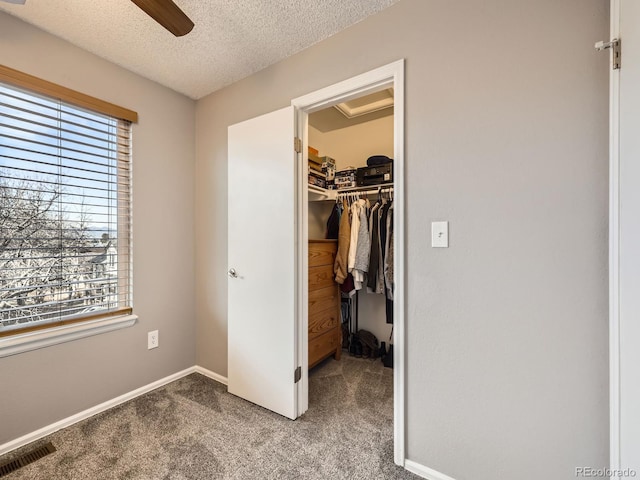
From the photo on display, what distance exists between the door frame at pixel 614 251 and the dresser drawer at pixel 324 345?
68.5 inches

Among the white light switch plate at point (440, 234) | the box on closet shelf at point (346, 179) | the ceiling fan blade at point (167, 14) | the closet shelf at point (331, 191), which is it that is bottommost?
the white light switch plate at point (440, 234)

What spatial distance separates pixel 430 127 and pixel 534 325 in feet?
3.23

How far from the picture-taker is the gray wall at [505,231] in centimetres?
101

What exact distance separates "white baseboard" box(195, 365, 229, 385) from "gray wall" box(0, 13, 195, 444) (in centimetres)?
10

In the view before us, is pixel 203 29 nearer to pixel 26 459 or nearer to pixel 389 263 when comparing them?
pixel 389 263

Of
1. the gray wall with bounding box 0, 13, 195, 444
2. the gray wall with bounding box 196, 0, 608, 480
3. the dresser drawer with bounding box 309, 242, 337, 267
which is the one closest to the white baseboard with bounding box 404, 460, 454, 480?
the gray wall with bounding box 196, 0, 608, 480

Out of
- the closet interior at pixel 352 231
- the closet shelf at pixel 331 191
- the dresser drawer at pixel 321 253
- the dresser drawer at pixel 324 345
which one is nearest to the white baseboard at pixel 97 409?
the dresser drawer at pixel 324 345

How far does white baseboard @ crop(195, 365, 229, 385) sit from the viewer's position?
2.21 m

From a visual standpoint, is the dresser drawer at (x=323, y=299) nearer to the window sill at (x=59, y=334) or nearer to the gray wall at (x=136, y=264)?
the gray wall at (x=136, y=264)

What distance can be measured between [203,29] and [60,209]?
1.40m

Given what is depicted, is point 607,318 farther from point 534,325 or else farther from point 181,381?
point 181,381

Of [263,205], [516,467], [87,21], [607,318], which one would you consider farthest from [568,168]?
[87,21]

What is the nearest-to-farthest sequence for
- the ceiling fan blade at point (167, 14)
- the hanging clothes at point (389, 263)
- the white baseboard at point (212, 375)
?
the ceiling fan blade at point (167, 14) → the white baseboard at point (212, 375) → the hanging clothes at point (389, 263)

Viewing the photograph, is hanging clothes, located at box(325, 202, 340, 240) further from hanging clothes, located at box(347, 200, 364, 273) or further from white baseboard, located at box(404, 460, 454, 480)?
white baseboard, located at box(404, 460, 454, 480)
